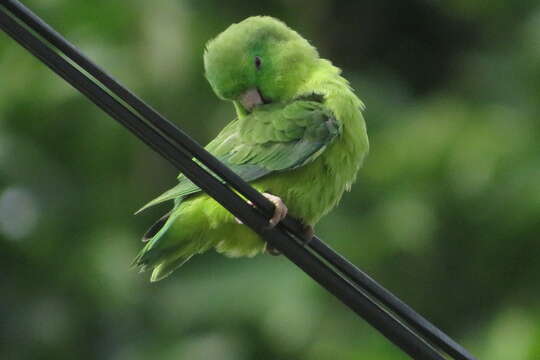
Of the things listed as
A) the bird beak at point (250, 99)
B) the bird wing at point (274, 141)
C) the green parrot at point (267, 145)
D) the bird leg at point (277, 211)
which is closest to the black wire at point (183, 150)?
the bird leg at point (277, 211)

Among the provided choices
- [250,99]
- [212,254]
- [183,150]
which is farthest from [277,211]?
[212,254]

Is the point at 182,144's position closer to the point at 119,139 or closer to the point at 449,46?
the point at 119,139

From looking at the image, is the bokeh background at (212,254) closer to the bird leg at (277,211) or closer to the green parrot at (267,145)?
the green parrot at (267,145)

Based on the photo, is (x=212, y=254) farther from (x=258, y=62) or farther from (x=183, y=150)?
(x=183, y=150)

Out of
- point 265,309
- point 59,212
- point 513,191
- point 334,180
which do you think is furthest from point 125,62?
point 334,180

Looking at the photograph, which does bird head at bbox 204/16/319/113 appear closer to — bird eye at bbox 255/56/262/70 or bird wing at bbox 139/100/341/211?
bird eye at bbox 255/56/262/70

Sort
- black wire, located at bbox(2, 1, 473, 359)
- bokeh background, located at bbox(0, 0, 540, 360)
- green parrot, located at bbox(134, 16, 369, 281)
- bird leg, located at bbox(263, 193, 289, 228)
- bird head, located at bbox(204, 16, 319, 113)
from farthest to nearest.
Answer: bokeh background, located at bbox(0, 0, 540, 360), bird head, located at bbox(204, 16, 319, 113), green parrot, located at bbox(134, 16, 369, 281), bird leg, located at bbox(263, 193, 289, 228), black wire, located at bbox(2, 1, 473, 359)

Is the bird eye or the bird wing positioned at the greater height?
the bird eye

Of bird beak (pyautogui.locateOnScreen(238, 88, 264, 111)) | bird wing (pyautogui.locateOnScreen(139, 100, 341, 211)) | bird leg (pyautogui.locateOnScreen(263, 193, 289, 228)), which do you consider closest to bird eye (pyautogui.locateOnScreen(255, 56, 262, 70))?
bird beak (pyautogui.locateOnScreen(238, 88, 264, 111))
